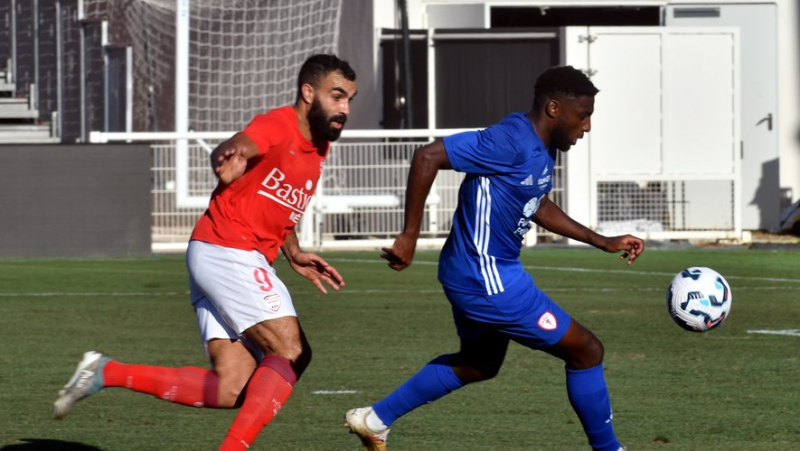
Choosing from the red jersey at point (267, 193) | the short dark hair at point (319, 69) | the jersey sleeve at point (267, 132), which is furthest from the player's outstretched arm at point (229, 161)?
the short dark hair at point (319, 69)

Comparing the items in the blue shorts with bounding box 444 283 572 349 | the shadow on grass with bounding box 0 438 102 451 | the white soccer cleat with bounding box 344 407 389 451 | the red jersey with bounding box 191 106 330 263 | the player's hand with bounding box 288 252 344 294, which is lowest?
the shadow on grass with bounding box 0 438 102 451

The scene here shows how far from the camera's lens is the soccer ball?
276 inches

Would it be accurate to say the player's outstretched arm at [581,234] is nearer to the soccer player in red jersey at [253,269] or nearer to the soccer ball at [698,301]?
the soccer ball at [698,301]

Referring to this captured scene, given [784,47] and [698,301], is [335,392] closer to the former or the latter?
[698,301]

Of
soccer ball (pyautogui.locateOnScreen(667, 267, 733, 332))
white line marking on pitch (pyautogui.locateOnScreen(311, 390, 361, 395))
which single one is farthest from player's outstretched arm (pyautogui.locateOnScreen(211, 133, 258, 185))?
white line marking on pitch (pyautogui.locateOnScreen(311, 390, 361, 395))

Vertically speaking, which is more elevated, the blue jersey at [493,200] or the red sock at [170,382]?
the blue jersey at [493,200]

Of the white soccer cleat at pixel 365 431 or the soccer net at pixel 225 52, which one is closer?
the white soccer cleat at pixel 365 431

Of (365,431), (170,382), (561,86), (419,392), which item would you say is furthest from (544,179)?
(170,382)

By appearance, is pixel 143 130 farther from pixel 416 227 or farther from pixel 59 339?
pixel 416 227

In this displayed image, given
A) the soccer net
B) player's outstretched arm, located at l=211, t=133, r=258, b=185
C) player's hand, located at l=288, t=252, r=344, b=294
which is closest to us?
player's outstretched arm, located at l=211, t=133, r=258, b=185

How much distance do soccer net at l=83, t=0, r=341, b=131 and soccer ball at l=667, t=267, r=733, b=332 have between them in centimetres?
1635

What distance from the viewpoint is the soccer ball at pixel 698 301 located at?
7.00 m

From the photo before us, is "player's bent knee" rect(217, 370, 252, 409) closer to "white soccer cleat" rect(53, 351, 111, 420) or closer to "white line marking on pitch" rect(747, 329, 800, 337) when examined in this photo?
"white soccer cleat" rect(53, 351, 111, 420)

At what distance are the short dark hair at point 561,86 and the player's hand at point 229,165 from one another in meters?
1.36
